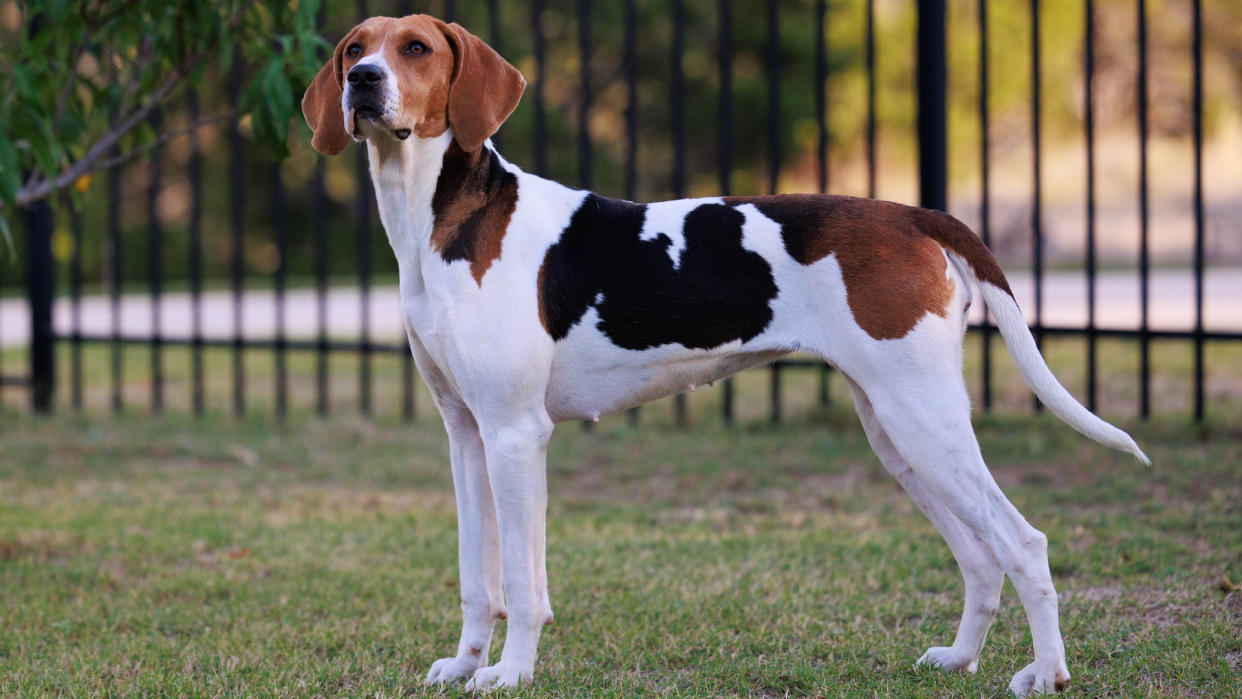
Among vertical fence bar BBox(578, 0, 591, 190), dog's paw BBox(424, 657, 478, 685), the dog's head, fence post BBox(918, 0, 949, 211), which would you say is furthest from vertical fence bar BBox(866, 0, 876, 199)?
dog's paw BBox(424, 657, 478, 685)

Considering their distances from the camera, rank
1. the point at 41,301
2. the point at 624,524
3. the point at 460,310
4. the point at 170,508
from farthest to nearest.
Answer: the point at 41,301 < the point at 170,508 < the point at 624,524 < the point at 460,310

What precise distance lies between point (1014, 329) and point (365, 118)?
67.3 inches

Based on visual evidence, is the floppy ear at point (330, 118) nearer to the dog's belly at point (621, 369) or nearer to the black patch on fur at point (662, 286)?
the black patch on fur at point (662, 286)

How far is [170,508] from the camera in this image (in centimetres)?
568

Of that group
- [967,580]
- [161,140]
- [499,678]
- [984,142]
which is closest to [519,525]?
[499,678]

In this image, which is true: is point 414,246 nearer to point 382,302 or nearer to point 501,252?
point 501,252

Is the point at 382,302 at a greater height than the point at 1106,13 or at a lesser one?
lesser

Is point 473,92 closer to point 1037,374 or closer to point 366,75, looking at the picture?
point 366,75

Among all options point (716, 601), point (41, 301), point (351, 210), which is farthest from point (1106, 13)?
point (716, 601)

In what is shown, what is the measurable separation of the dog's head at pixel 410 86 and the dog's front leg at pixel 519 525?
0.74 metres

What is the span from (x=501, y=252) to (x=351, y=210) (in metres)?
22.9

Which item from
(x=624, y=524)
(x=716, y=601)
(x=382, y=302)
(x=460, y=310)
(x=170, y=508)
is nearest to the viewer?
(x=460, y=310)

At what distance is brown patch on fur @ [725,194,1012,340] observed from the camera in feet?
10.3

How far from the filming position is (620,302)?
328 cm
